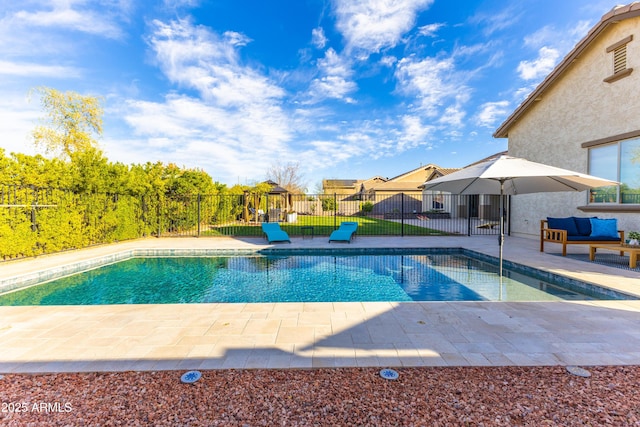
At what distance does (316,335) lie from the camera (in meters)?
3.24

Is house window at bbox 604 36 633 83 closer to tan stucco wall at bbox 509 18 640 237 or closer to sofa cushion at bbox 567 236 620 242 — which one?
tan stucco wall at bbox 509 18 640 237

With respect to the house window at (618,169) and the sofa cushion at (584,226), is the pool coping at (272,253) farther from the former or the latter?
the house window at (618,169)

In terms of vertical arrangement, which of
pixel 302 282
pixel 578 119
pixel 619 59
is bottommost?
pixel 302 282

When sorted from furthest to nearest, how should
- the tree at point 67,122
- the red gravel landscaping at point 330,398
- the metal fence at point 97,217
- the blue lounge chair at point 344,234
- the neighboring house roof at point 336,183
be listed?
the neighboring house roof at point 336,183, the tree at point 67,122, the blue lounge chair at point 344,234, the metal fence at point 97,217, the red gravel landscaping at point 330,398

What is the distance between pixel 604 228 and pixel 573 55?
5.46 meters

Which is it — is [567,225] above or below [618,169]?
below

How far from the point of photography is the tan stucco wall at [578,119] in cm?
760

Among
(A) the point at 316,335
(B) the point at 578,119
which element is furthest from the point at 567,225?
(A) the point at 316,335

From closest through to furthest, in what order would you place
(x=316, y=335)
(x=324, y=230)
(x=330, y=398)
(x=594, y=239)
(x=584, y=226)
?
(x=330, y=398) < (x=316, y=335) < (x=594, y=239) < (x=584, y=226) < (x=324, y=230)

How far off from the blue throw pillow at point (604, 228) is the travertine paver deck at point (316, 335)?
12.0 ft

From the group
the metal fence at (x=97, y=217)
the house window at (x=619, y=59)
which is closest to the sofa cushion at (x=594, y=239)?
the metal fence at (x=97, y=217)

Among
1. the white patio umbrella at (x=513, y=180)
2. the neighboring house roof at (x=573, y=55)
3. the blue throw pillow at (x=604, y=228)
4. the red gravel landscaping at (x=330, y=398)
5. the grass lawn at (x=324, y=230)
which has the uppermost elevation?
the neighboring house roof at (x=573, y=55)

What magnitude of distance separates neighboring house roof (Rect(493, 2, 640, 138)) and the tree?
985 inches

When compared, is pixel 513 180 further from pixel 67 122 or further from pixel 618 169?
pixel 67 122
